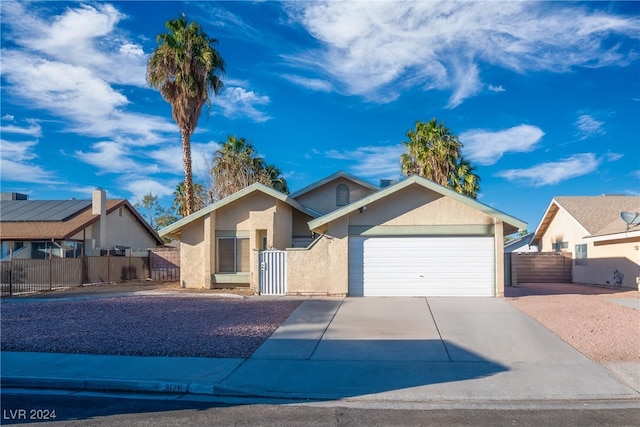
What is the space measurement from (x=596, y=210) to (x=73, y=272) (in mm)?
25936

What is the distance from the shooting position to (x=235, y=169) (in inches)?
1420

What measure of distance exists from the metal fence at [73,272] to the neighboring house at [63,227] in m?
2.40

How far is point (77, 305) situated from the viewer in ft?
56.8

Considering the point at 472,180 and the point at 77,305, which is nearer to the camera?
the point at 77,305

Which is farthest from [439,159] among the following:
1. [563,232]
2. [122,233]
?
[122,233]

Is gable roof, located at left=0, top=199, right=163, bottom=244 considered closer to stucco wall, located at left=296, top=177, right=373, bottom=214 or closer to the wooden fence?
stucco wall, located at left=296, top=177, right=373, bottom=214

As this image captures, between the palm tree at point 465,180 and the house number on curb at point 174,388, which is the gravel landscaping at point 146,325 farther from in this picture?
the palm tree at point 465,180

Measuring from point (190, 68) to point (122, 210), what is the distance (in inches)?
420

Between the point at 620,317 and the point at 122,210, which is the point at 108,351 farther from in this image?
the point at 122,210

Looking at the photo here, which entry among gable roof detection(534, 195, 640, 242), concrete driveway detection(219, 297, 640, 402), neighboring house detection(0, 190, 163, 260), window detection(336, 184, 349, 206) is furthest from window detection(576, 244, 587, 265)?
neighboring house detection(0, 190, 163, 260)

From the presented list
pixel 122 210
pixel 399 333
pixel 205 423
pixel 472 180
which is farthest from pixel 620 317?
pixel 122 210

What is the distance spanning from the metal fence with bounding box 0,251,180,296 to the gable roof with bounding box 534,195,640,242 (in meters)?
21.2

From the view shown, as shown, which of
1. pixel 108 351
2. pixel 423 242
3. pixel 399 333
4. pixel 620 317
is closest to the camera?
pixel 108 351

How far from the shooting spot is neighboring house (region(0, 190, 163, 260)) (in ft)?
95.2
